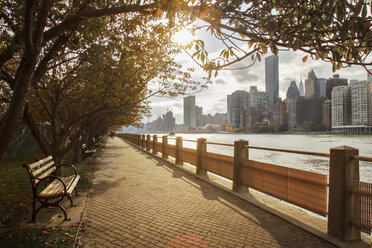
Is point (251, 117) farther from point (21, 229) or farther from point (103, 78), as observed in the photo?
point (21, 229)

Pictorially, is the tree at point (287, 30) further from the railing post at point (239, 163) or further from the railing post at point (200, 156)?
the railing post at point (200, 156)

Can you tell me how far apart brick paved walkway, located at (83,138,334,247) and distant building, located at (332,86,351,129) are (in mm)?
142474

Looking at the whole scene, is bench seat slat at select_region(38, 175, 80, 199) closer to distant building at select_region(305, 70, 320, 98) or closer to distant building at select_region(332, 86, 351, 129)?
distant building at select_region(332, 86, 351, 129)

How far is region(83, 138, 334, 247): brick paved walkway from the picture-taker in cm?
389

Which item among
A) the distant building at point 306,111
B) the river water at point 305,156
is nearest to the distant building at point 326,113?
the distant building at point 306,111

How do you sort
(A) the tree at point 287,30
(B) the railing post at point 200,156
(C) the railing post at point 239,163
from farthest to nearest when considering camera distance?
1. (B) the railing post at point 200,156
2. (C) the railing post at point 239,163
3. (A) the tree at point 287,30

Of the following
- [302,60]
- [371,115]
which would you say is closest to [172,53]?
[302,60]

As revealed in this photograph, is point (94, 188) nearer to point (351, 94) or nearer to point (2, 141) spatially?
point (2, 141)

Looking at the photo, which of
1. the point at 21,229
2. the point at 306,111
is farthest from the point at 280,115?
the point at 21,229

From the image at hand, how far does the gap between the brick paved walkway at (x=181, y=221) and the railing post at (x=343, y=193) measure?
15.8 inches

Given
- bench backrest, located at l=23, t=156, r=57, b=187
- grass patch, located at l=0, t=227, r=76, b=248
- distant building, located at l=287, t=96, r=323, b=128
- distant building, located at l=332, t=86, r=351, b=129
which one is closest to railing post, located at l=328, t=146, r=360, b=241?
grass patch, located at l=0, t=227, r=76, b=248

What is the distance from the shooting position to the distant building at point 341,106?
12562 centimetres

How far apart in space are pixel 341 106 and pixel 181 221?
145872mm

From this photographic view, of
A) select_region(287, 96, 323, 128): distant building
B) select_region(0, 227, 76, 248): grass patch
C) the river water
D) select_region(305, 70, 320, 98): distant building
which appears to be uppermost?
select_region(305, 70, 320, 98): distant building
